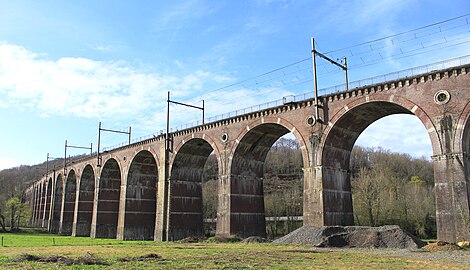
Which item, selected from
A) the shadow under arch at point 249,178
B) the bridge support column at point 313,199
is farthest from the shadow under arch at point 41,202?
the bridge support column at point 313,199

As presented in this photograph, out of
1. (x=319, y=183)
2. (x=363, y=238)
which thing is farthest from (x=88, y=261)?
(x=319, y=183)

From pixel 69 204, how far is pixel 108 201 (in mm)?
14579

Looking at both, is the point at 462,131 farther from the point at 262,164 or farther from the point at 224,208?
the point at 224,208

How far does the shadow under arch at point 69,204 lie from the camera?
210 feet

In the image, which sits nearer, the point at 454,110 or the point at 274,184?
the point at 454,110

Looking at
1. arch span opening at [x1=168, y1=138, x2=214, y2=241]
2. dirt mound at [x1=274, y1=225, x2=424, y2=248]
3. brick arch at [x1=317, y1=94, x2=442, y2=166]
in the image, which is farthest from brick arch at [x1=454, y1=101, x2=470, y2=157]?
arch span opening at [x1=168, y1=138, x2=214, y2=241]

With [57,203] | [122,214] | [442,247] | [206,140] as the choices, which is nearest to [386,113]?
[442,247]

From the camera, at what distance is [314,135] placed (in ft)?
100

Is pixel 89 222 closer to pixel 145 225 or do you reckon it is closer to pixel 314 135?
pixel 145 225

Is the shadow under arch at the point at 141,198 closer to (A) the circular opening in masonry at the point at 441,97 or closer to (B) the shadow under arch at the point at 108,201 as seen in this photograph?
(B) the shadow under arch at the point at 108,201

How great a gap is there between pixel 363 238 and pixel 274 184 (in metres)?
57.4

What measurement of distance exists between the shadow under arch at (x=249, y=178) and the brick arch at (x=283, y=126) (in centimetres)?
8

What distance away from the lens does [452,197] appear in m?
22.9

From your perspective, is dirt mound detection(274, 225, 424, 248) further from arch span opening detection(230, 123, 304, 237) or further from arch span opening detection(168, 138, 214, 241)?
arch span opening detection(168, 138, 214, 241)
